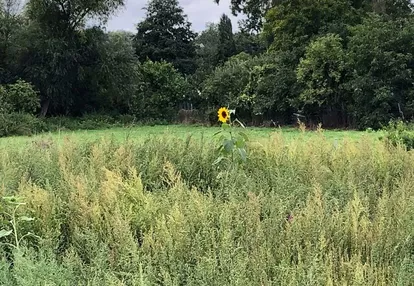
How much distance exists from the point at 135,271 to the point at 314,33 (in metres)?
22.0

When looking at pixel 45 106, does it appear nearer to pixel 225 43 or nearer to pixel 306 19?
pixel 306 19

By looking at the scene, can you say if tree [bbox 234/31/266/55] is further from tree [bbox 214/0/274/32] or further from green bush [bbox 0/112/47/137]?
green bush [bbox 0/112/47/137]

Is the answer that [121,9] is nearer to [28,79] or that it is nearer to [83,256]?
[28,79]

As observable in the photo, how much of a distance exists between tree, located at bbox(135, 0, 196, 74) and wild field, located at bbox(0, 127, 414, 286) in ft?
100

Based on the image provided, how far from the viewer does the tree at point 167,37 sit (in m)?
33.5

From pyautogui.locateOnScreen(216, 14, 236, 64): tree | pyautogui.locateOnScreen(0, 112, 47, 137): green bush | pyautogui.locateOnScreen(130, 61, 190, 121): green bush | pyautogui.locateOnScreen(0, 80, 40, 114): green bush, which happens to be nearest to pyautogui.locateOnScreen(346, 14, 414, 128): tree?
pyautogui.locateOnScreen(130, 61, 190, 121): green bush

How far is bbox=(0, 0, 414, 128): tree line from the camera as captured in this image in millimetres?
18781

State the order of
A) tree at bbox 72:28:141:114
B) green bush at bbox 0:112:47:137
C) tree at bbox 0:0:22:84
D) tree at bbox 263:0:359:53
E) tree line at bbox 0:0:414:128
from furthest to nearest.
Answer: tree at bbox 72:28:141:114 < tree at bbox 0:0:22:84 < tree at bbox 263:0:359:53 < tree line at bbox 0:0:414:128 < green bush at bbox 0:112:47:137

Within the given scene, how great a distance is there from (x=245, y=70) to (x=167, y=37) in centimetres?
1216

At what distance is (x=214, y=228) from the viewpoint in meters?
2.33

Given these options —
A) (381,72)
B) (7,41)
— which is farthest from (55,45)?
(381,72)

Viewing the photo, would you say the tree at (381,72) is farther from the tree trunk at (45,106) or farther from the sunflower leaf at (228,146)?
the sunflower leaf at (228,146)

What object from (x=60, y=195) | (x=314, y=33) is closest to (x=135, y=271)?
(x=60, y=195)

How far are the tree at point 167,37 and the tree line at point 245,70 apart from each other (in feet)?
20.3
